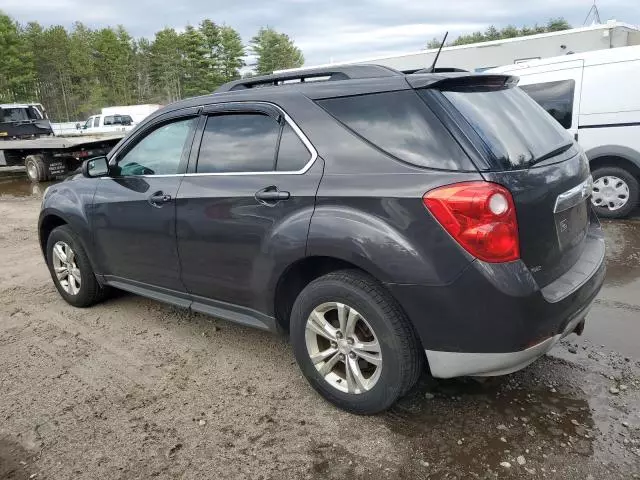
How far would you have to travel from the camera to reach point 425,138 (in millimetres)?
2447

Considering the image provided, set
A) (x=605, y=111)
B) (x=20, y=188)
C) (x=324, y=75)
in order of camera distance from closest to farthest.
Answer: (x=324, y=75) < (x=605, y=111) < (x=20, y=188)

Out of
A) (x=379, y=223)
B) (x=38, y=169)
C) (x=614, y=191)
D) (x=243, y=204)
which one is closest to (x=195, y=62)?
(x=38, y=169)

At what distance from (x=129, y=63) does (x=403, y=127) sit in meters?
68.6

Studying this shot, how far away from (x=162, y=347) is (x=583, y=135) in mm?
5922

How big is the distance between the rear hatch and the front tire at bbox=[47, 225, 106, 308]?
3.17m

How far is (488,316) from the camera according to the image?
7.50 feet

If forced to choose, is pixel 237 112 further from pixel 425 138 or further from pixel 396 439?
pixel 396 439

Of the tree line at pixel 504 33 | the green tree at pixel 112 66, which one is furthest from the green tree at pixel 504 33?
the green tree at pixel 112 66

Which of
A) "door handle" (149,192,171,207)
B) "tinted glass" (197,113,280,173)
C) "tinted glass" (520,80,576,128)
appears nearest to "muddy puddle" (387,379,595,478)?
"tinted glass" (197,113,280,173)

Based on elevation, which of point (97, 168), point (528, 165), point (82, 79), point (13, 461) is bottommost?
point (13, 461)

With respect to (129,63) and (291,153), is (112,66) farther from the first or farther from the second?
(291,153)

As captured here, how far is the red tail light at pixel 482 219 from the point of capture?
2.25 metres

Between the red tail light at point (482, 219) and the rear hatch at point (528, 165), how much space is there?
0.17ft

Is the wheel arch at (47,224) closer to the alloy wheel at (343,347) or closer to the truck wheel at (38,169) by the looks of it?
the alloy wheel at (343,347)
